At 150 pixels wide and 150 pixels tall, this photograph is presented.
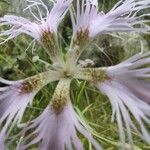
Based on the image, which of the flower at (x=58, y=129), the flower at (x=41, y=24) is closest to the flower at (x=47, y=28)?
the flower at (x=41, y=24)

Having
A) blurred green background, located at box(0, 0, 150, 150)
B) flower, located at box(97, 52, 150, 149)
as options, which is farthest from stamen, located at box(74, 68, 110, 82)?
blurred green background, located at box(0, 0, 150, 150)

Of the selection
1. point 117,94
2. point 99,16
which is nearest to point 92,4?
point 99,16

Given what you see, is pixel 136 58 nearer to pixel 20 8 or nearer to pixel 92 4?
pixel 92 4

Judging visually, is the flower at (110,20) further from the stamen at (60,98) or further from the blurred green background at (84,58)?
the blurred green background at (84,58)

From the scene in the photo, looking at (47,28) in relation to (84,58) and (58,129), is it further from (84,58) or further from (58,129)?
(84,58)

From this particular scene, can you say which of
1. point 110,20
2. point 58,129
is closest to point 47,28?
point 110,20
